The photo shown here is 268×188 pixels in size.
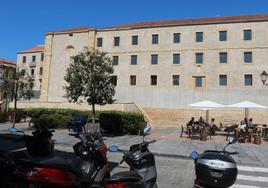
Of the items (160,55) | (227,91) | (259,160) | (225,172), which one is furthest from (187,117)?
(225,172)

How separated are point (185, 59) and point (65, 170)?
39623 millimetres

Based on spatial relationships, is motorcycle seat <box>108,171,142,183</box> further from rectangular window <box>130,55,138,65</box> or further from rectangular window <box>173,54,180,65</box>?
rectangular window <box>130,55,138,65</box>

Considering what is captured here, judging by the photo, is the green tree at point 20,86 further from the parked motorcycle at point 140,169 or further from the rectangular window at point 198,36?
the rectangular window at point 198,36

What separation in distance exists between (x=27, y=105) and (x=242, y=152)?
3189cm

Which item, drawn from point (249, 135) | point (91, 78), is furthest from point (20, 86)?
point (249, 135)

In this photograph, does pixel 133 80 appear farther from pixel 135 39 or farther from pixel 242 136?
pixel 242 136

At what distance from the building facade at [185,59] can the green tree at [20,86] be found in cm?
1708

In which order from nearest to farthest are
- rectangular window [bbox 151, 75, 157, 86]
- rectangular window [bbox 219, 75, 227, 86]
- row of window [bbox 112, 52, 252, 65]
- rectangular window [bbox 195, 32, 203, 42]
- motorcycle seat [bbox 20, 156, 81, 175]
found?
motorcycle seat [bbox 20, 156, 81, 175]
row of window [bbox 112, 52, 252, 65]
rectangular window [bbox 219, 75, 227, 86]
rectangular window [bbox 195, 32, 203, 42]
rectangular window [bbox 151, 75, 157, 86]

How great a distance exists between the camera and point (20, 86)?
23.8 meters

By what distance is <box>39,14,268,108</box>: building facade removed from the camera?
126ft

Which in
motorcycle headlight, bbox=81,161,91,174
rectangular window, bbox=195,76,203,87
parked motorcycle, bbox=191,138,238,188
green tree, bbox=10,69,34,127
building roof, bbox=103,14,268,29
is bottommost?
motorcycle headlight, bbox=81,161,91,174

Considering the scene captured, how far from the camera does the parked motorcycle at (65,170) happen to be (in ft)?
13.7

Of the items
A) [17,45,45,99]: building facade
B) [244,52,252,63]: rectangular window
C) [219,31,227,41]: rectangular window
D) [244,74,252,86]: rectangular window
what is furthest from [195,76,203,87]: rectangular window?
[17,45,45,99]: building facade

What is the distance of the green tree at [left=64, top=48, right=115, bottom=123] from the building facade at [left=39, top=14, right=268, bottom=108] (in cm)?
2006
